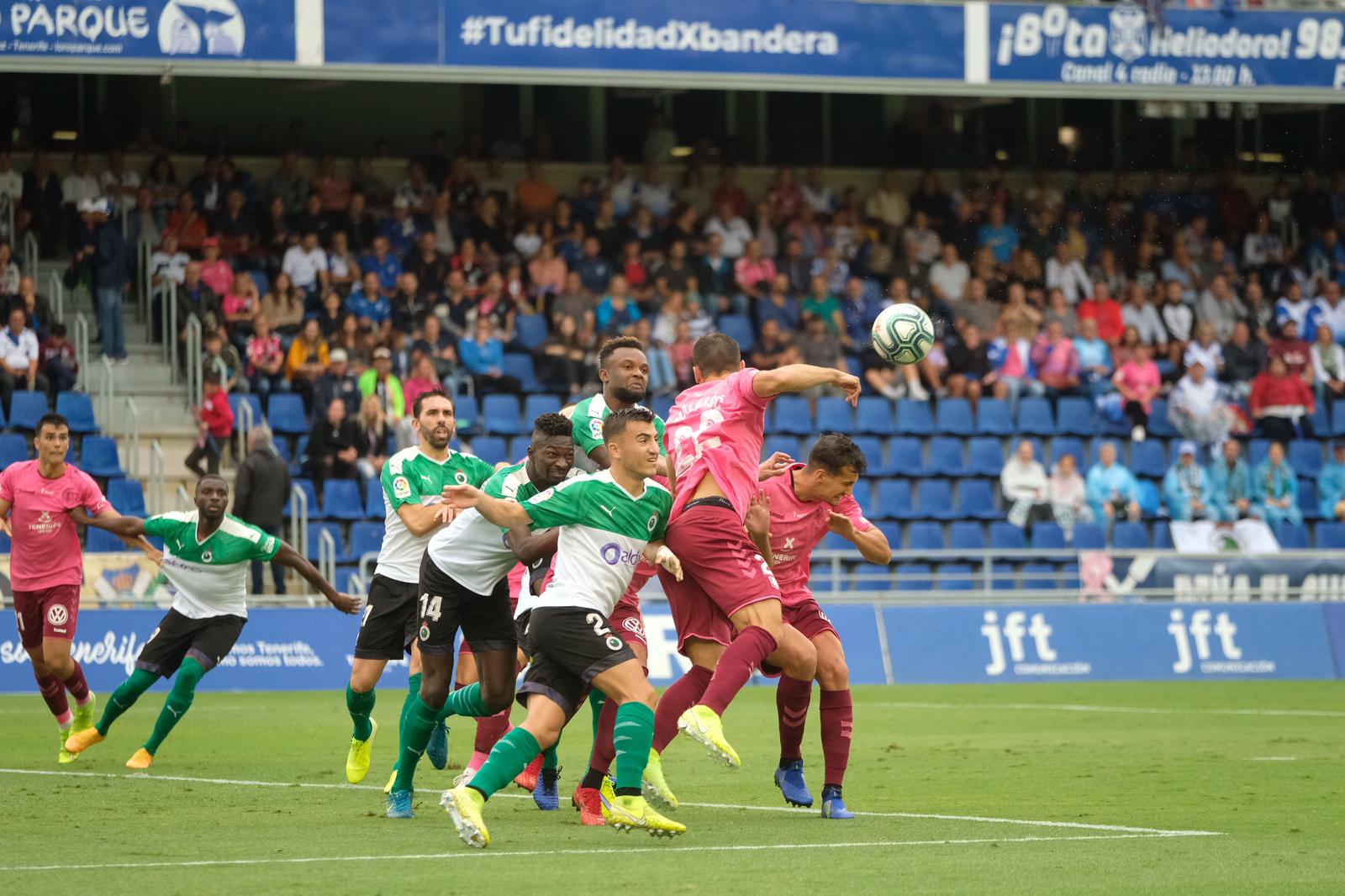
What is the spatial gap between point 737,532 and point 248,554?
4.92 meters

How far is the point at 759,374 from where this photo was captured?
9.69 m

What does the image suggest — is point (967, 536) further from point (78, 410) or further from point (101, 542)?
point (78, 410)

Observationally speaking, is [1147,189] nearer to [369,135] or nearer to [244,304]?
[369,135]

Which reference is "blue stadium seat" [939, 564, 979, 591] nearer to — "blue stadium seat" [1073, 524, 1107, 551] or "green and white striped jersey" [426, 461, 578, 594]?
"blue stadium seat" [1073, 524, 1107, 551]

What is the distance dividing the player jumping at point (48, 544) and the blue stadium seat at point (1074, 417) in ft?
51.6

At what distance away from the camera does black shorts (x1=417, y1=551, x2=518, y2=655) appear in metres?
10.0

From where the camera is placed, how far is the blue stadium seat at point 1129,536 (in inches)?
1001

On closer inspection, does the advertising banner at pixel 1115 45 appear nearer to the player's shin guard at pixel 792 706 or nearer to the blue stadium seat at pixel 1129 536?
the blue stadium seat at pixel 1129 536

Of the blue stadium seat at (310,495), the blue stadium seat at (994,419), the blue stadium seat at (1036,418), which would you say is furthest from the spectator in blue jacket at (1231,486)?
the blue stadium seat at (310,495)

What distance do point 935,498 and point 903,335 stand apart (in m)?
14.9

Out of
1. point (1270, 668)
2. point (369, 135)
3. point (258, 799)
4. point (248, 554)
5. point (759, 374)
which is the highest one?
point (369, 135)

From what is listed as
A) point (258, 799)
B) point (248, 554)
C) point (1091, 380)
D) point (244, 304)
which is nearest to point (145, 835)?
point (258, 799)

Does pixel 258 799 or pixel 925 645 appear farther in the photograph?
pixel 925 645

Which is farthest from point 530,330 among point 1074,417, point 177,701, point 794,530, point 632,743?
point 632,743
